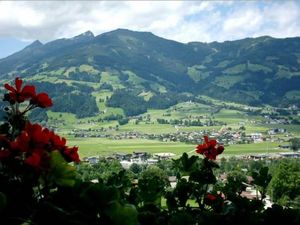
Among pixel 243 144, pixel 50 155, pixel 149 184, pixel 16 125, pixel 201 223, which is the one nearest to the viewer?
pixel 50 155

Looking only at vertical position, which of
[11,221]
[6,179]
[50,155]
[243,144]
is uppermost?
[50,155]

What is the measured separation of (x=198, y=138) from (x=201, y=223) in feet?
574

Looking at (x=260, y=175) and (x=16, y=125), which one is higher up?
(x=16, y=125)

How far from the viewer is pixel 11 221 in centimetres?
266

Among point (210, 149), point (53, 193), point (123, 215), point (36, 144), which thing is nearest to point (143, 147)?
point (210, 149)

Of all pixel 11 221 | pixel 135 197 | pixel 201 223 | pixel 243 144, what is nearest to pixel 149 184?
pixel 135 197

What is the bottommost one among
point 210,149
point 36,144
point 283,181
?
point 283,181

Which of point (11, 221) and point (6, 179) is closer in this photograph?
point (11, 221)

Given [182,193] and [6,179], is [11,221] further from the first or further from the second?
[182,193]

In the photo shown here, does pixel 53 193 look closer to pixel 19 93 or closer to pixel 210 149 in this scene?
pixel 19 93

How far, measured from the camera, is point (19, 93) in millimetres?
3621

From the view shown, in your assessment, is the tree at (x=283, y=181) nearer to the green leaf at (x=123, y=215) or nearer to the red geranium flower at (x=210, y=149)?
the red geranium flower at (x=210, y=149)

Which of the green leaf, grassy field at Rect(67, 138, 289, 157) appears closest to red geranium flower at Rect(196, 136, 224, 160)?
the green leaf

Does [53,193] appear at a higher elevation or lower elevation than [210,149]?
lower
